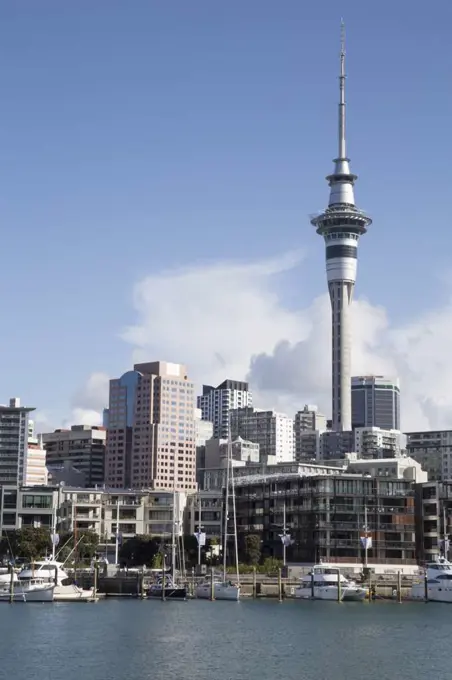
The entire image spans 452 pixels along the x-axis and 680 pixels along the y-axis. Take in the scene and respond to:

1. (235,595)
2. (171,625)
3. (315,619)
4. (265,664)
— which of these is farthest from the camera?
(235,595)

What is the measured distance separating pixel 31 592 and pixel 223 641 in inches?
1854

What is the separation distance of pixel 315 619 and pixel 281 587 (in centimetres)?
2908

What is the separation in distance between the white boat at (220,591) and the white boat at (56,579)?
1537 centimetres

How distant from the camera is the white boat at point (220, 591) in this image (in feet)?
536

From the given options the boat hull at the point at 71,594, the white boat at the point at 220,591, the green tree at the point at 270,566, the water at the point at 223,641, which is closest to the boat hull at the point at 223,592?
the white boat at the point at 220,591

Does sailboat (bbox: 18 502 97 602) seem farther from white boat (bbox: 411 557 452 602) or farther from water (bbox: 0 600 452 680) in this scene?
white boat (bbox: 411 557 452 602)

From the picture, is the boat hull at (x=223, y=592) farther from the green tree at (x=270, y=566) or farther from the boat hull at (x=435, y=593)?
the boat hull at (x=435, y=593)

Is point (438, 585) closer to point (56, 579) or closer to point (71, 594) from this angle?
point (71, 594)

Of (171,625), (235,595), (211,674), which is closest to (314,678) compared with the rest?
(211,674)

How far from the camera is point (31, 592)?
513 feet

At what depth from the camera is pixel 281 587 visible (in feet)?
553

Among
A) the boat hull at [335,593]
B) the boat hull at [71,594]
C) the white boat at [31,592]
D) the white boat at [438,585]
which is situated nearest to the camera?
the white boat at [31,592]

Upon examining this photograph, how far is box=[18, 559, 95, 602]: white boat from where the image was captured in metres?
157

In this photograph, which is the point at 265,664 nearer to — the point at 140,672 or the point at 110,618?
the point at 140,672
